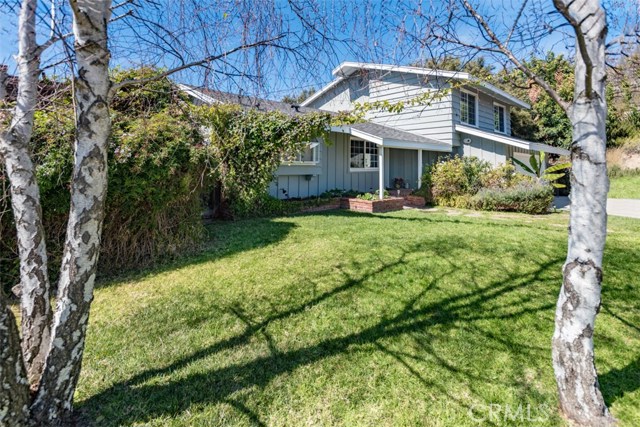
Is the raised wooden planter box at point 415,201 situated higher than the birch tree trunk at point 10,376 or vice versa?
the raised wooden planter box at point 415,201

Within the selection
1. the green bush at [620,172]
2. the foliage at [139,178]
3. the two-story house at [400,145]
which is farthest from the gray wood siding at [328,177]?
the green bush at [620,172]

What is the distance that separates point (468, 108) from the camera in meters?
15.4

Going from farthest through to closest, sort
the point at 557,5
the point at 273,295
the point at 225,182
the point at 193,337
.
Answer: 1. the point at 225,182
2. the point at 273,295
3. the point at 193,337
4. the point at 557,5

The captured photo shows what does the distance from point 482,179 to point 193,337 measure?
39.6 ft

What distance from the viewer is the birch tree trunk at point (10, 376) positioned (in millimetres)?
1725

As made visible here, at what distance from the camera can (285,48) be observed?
A: 248 centimetres

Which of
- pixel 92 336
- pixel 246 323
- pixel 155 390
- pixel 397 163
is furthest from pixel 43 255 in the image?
pixel 397 163

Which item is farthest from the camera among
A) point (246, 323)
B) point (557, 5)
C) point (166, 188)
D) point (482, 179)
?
point (482, 179)

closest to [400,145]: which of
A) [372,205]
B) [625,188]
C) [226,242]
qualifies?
[372,205]

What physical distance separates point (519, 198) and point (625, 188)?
10.8 meters

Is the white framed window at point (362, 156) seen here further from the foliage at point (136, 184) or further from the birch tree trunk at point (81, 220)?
the birch tree trunk at point (81, 220)

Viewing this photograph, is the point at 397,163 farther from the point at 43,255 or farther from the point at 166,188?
the point at 43,255

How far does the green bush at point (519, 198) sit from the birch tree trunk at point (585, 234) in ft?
32.9

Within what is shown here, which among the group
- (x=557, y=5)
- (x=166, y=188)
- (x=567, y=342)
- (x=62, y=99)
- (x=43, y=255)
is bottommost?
(x=567, y=342)
